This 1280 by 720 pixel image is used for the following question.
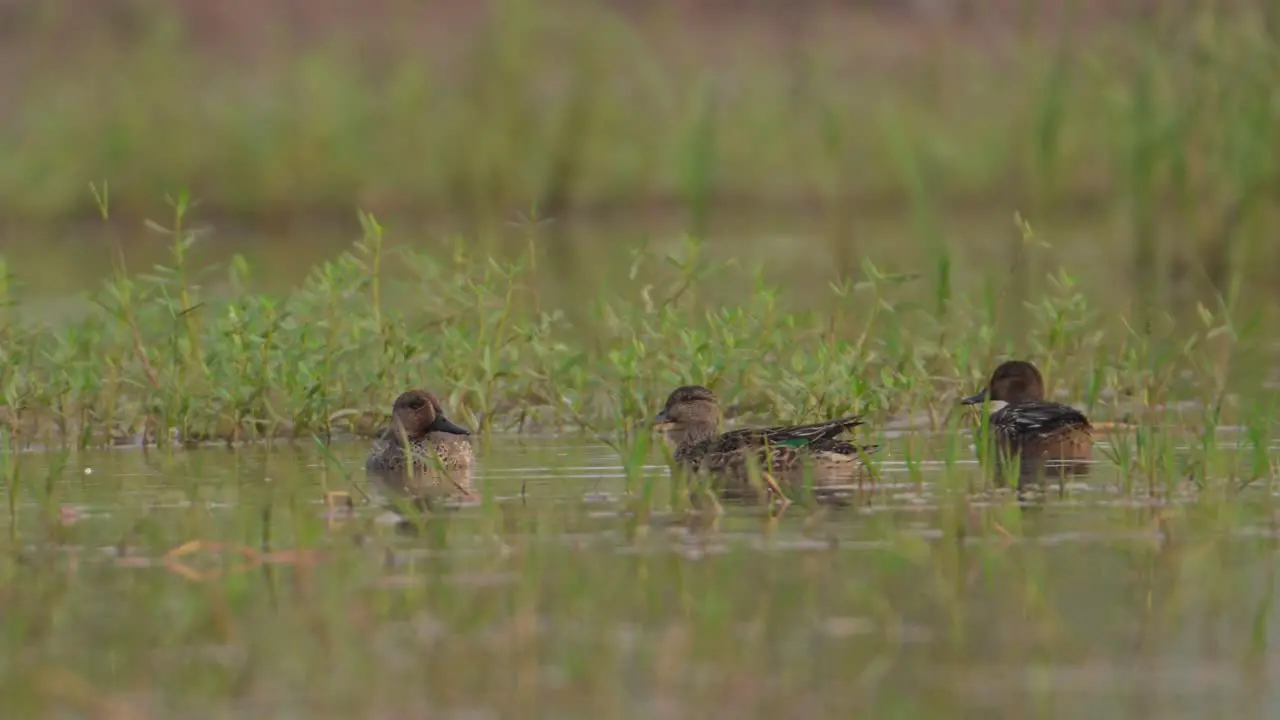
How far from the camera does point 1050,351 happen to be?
12.2 meters

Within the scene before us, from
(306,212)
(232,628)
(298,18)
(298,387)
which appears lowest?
(232,628)

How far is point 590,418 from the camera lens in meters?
11.9

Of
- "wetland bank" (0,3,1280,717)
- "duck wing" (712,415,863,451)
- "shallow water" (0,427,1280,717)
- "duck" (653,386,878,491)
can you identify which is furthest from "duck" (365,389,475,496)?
"duck wing" (712,415,863,451)

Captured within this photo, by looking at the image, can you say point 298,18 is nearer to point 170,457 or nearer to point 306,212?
point 306,212

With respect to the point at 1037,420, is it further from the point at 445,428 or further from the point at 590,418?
the point at 445,428

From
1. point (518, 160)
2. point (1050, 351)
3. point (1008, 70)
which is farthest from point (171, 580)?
point (1008, 70)

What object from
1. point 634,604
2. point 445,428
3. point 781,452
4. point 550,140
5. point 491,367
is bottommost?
point 634,604

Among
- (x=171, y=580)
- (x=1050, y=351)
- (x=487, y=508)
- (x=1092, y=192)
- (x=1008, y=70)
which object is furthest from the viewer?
(x=1008, y=70)

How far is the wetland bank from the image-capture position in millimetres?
6512

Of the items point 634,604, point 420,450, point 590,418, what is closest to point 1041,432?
point 590,418

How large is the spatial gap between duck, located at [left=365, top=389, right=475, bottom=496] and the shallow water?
1.31 feet

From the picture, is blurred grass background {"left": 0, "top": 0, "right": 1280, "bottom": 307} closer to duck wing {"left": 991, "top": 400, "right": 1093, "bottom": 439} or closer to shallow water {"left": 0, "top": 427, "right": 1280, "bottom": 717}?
duck wing {"left": 991, "top": 400, "right": 1093, "bottom": 439}

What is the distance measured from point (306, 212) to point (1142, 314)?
11.4 metres

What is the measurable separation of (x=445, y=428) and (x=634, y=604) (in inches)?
145
